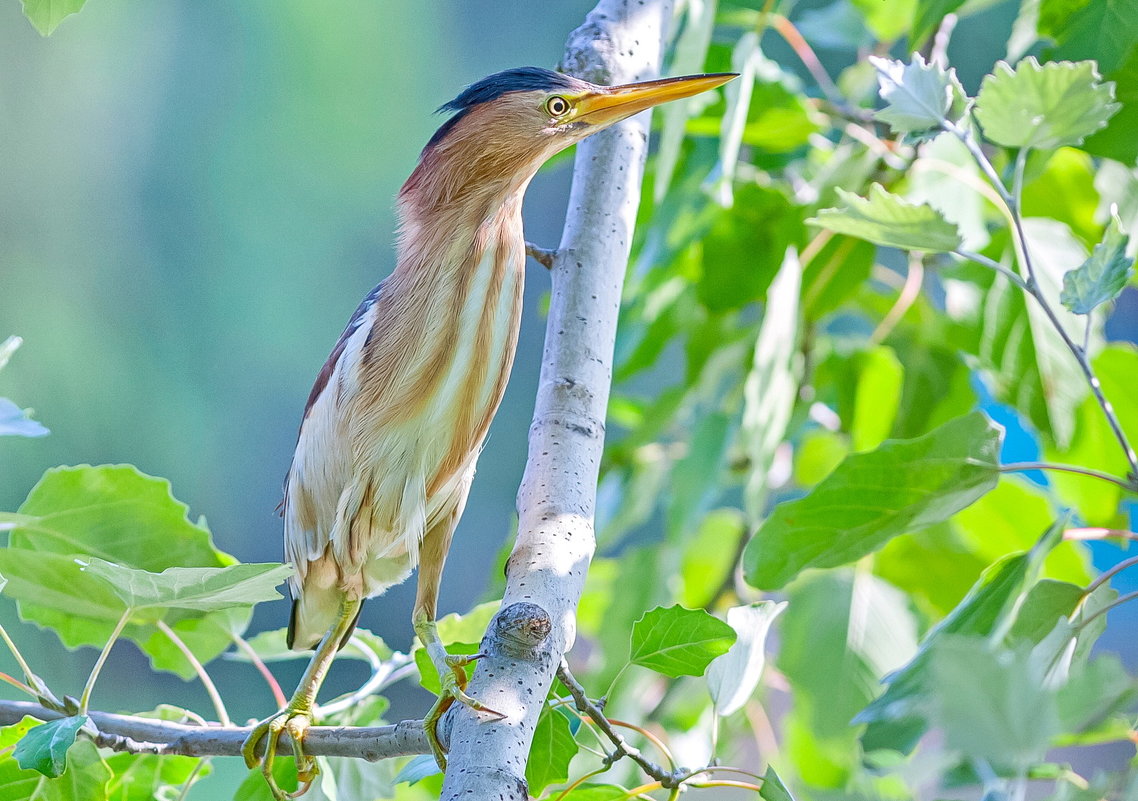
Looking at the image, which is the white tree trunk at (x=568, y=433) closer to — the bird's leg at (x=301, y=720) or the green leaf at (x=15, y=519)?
the bird's leg at (x=301, y=720)

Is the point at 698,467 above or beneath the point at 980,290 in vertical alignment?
beneath

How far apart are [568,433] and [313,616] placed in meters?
0.36

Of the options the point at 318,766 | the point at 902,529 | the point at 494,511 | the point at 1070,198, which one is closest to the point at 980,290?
the point at 1070,198

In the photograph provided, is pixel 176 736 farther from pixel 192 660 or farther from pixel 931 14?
pixel 931 14

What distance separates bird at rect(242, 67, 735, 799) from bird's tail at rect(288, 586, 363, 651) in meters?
0.03

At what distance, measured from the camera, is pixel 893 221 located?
0.54 metres

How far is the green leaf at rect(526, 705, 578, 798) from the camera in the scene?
0.54 meters

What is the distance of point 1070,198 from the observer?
0.86 metres

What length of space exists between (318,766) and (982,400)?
Result: 2.41ft

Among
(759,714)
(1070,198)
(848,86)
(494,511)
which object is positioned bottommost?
(494,511)

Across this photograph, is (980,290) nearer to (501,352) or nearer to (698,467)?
(698,467)

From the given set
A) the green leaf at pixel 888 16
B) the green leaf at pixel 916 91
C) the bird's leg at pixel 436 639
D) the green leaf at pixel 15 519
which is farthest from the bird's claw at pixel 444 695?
the green leaf at pixel 888 16

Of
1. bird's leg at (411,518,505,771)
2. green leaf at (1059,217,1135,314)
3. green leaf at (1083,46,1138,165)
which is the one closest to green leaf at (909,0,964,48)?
green leaf at (1083,46,1138,165)

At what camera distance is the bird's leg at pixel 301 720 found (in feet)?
1.96
